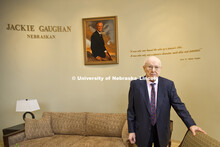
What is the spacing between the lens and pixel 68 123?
9.38ft

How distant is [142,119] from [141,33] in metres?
→ 1.99

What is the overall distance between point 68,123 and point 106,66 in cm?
130

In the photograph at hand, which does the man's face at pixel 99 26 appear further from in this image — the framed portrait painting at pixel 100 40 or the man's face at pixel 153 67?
the man's face at pixel 153 67

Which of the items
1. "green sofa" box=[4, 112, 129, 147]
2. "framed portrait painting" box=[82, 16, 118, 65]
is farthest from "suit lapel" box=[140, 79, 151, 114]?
"framed portrait painting" box=[82, 16, 118, 65]

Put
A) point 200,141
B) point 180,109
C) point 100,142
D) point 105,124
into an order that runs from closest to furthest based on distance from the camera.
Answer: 1. point 200,141
2. point 180,109
3. point 100,142
4. point 105,124

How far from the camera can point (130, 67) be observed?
3168 millimetres

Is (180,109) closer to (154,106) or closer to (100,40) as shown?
(154,106)

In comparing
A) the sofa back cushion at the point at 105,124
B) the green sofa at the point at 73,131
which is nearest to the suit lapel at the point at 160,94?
the green sofa at the point at 73,131

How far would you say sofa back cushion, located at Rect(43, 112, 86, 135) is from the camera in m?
2.81

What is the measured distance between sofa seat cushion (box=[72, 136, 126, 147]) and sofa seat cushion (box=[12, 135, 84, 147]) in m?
0.13

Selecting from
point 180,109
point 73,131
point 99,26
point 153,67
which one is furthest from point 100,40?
point 180,109

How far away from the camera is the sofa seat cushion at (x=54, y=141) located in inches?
96.2

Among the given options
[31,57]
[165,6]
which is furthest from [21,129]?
[165,6]

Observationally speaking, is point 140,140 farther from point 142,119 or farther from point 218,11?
point 218,11
